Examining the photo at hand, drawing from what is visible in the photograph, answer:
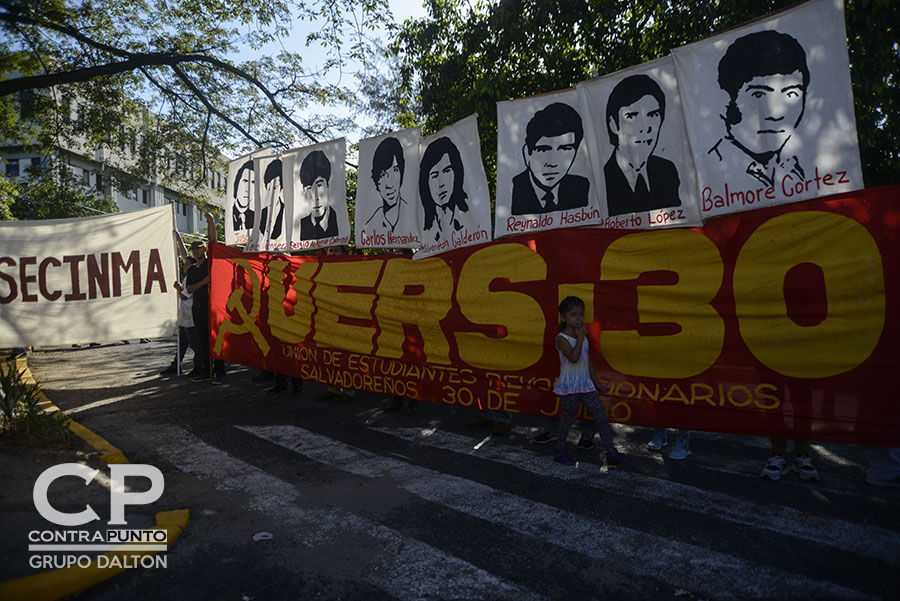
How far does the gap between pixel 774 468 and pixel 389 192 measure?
499 centimetres

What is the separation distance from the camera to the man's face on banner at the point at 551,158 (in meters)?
5.80

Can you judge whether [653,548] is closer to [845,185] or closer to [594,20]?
[845,185]

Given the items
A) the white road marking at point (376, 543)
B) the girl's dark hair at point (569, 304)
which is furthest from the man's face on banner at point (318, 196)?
the girl's dark hair at point (569, 304)

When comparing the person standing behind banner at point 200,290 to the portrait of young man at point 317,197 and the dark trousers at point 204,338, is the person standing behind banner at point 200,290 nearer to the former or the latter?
the dark trousers at point 204,338

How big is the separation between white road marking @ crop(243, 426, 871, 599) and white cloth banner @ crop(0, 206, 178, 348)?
16.2ft

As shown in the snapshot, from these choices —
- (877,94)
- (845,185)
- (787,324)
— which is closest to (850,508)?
(787,324)

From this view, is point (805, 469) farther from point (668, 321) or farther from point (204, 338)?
point (204, 338)

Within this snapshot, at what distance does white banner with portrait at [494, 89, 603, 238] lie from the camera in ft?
18.9

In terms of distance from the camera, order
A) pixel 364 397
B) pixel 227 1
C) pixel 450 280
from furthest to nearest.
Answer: pixel 227 1 → pixel 364 397 → pixel 450 280

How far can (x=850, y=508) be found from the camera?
4141 millimetres

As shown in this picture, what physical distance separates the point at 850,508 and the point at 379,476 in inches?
139

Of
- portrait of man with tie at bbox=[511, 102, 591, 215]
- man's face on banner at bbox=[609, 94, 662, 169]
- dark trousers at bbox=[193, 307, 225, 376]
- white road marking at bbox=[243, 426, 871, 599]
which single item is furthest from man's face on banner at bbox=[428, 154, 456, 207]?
dark trousers at bbox=[193, 307, 225, 376]

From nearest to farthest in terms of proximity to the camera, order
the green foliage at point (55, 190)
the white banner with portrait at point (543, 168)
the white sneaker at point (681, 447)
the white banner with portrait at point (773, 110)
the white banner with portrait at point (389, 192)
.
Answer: the white banner with portrait at point (773, 110)
the white sneaker at point (681, 447)
the white banner with portrait at point (543, 168)
the white banner with portrait at point (389, 192)
the green foliage at point (55, 190)

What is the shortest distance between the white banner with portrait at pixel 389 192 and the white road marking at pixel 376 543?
3147mm
